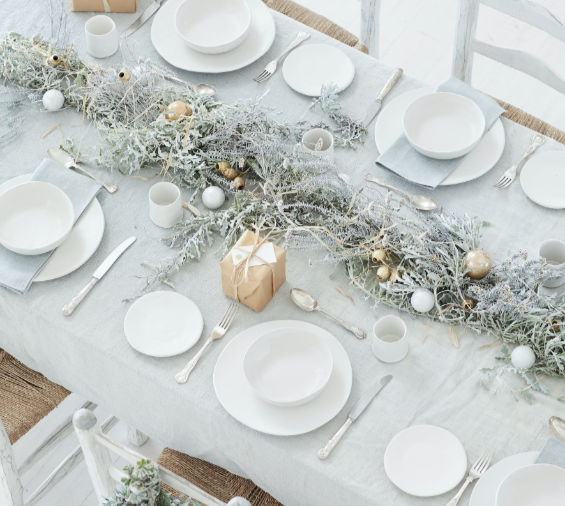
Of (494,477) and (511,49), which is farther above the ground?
(511,49)

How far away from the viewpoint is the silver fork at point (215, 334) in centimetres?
122

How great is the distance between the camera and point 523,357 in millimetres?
1188

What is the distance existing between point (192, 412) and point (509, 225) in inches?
28.5

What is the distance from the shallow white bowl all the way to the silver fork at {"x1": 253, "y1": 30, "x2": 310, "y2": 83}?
0.55 metres

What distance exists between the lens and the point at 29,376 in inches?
61.5

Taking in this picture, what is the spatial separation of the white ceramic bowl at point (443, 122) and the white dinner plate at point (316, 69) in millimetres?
185

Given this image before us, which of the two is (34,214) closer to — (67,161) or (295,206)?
(67,161)

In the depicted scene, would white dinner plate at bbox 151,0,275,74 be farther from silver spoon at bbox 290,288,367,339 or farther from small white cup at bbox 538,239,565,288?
small white cup at bbox 538,239,565,288

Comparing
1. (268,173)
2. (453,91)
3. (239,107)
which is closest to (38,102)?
(239,107)

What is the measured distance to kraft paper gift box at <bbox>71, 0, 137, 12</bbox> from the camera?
1.74 meters

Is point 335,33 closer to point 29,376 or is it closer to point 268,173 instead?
point 268,173

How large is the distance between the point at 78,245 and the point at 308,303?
18.8 inches

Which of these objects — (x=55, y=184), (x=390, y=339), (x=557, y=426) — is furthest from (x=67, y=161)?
(x=557, y=426)

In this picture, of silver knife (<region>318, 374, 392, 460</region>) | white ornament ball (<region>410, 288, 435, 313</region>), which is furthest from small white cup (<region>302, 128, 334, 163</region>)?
silver knife (<region>318, 374, 392, 460</region>)
